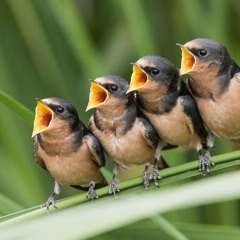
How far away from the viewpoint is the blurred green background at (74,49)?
1.85 meters

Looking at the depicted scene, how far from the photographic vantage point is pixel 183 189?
57 centimetres

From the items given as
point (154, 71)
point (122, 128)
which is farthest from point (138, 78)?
point (122, 128)

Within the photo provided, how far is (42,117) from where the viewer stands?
1466 millimetres

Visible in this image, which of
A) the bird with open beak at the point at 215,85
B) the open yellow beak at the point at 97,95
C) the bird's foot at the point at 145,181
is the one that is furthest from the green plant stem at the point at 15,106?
the bird with open beak at the point at 215,85

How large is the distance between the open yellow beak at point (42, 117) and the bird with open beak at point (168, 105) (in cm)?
21

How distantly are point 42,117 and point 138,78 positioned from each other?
0.24m

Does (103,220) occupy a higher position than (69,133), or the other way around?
(69,133)

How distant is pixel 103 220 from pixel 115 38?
1854mm

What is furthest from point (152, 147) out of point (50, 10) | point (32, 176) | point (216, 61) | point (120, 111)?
point (50, 10)

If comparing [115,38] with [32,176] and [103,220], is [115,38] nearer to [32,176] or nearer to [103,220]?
[32,176]

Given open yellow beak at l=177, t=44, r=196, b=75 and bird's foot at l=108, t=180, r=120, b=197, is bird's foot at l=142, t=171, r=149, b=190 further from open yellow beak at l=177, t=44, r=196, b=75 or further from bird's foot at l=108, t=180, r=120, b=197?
open yellow beak at l=177, t=44, r=196, b=75

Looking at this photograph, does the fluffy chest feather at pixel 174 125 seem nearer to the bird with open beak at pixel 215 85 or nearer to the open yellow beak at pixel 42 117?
the bird with open beak at pixel 215 85

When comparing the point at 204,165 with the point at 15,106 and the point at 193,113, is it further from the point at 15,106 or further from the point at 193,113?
the point at 15,106

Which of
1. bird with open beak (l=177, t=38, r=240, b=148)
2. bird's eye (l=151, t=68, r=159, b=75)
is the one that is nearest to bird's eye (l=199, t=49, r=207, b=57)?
bird with open beak (l=177, t=38, r=240, b=148)
